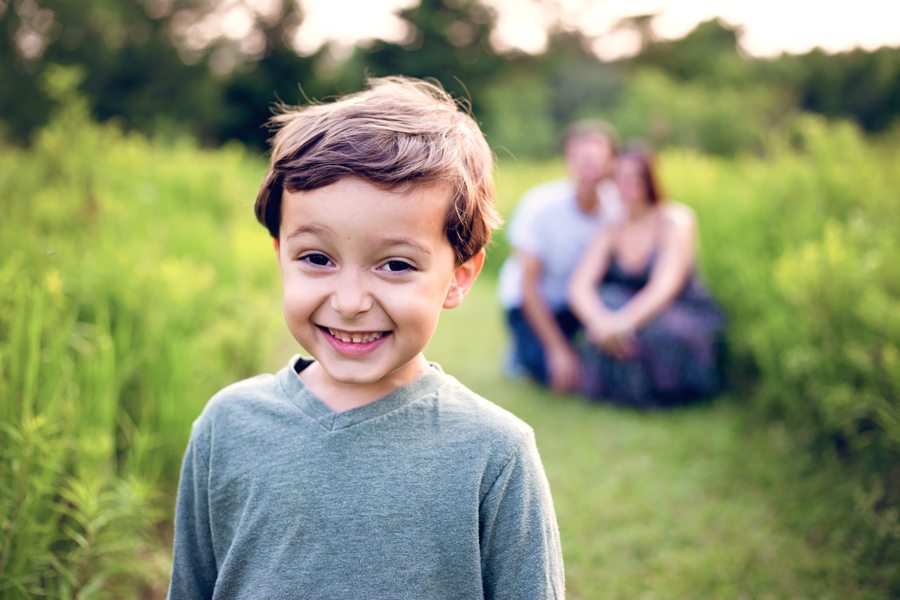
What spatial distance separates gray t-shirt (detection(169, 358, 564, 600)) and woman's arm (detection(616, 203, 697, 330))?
10.7 ft

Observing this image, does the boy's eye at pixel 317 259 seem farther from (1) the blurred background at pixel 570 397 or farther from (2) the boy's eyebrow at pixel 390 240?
(1) the blurred background at pixel 570 397

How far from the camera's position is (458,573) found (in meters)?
1.19

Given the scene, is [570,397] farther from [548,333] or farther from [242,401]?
[242,401]

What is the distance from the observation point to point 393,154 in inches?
45.7

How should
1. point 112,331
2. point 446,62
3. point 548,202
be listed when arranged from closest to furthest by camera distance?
point 112,331 < point 548,202 < point 446,62

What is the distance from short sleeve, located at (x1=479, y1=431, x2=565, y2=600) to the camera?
1.18 m

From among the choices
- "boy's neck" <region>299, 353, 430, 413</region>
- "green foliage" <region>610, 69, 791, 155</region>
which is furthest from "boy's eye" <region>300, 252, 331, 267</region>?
"green foliage" <region>610, 69, 791, 155</region>

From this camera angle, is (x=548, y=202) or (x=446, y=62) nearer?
(x=548, y=202)

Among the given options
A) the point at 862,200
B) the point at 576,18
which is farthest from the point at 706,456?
the point at 576,18

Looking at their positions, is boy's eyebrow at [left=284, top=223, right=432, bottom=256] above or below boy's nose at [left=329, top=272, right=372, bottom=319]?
above

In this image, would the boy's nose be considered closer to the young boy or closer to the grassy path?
the young boy

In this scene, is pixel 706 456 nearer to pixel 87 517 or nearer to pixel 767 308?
pixel 767 308

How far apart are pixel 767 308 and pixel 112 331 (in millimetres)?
3212

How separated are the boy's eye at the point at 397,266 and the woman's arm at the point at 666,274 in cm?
336
